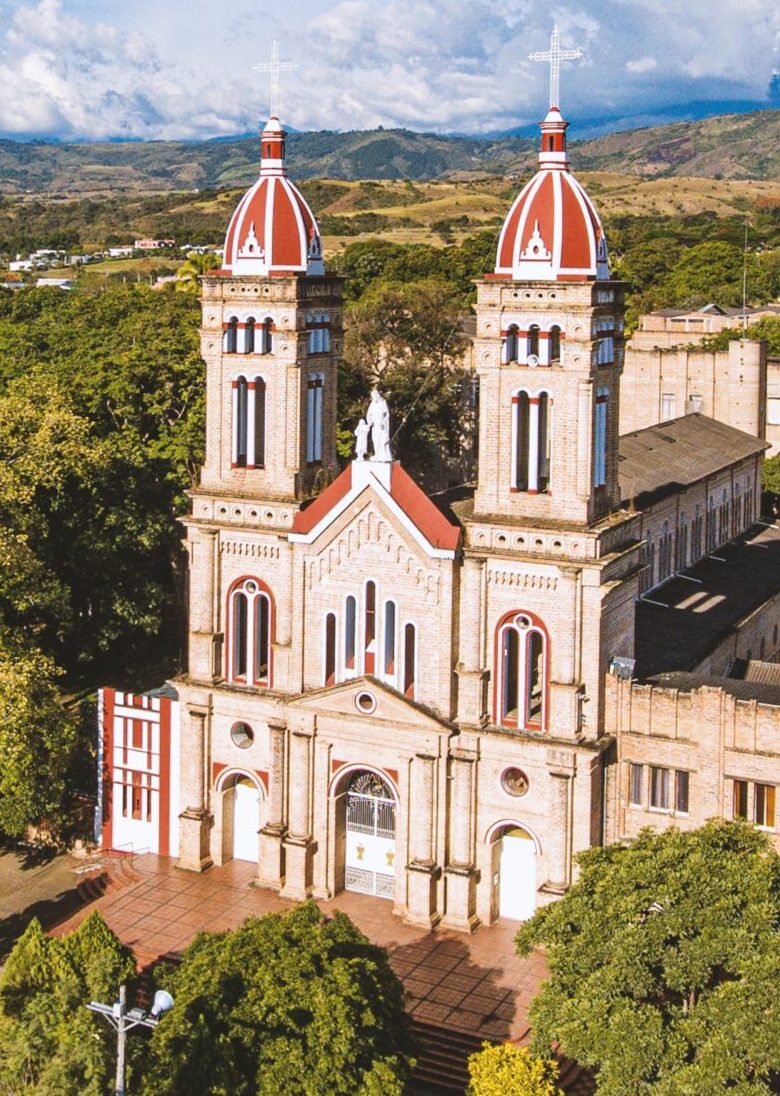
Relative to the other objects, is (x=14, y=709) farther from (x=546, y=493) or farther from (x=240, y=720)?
(x=546, y=493)

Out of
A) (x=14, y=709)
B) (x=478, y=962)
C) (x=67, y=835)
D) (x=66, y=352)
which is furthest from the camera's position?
(x=66, y=352)

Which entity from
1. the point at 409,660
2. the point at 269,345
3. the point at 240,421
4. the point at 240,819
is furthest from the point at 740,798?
the point at 269,345

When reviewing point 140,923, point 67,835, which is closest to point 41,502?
point 67,835

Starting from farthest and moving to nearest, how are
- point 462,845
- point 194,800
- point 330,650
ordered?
1. point 194,800
2. point 330,650
3. point 462,845

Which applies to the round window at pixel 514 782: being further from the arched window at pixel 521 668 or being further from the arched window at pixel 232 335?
the arched window at pixel 232 335

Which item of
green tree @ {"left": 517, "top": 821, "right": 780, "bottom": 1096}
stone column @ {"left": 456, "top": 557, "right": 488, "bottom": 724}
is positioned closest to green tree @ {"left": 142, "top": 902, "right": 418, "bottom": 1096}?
green tree @ {"left": 517, "top": 821, "right": 780, "bottom": 1096}

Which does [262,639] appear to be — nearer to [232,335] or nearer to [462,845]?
[462,845]
